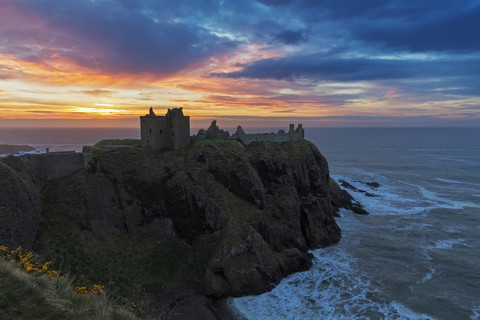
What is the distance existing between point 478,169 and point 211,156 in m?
127

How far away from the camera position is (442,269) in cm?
4353

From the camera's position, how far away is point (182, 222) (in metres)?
45.5

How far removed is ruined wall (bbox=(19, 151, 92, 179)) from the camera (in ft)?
145

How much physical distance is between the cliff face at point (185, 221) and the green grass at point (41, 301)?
27830 millimetres

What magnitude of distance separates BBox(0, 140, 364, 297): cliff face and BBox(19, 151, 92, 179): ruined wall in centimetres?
149

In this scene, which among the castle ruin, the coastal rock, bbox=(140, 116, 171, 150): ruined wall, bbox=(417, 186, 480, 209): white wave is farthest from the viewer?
bbox=(417, 186, 480, 209): white wave

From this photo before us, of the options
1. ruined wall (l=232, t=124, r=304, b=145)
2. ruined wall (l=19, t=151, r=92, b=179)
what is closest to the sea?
ruined wall (l=232, t=124, r=304, b=145)

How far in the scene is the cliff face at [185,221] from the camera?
39.0m

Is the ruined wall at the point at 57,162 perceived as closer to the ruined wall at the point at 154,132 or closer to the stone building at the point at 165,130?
the ruined wall at the point at 154,132

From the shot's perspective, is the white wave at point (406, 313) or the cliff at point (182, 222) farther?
the cliff at point (182, 222)

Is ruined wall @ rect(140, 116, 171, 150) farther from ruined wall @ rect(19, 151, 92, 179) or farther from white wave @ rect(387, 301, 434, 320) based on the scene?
white wave @ rect(387, 301, 434, 320)

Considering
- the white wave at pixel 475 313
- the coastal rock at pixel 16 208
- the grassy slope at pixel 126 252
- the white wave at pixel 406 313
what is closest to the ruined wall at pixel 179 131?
the grassy slope at pixel 126 252

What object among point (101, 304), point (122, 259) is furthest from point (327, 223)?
point (101, 304)

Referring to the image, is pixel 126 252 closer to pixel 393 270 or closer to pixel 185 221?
pixel 185 221
